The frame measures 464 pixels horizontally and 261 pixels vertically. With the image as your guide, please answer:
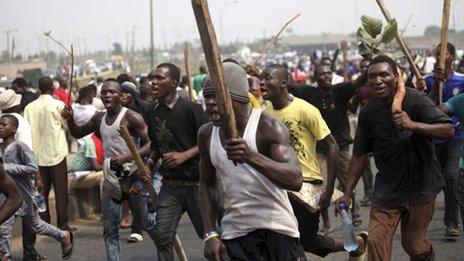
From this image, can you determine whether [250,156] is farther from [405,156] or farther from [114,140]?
[114,140]

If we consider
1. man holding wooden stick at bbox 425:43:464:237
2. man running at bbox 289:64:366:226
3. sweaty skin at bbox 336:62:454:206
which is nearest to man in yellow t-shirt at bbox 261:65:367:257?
sweaty skin at bbox 336:62:454:206

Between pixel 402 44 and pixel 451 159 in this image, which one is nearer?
pixel 402 44

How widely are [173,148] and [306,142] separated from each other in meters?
1.05

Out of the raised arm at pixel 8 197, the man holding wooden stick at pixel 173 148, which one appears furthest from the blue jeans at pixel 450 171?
the raised arm at pixel 8 197

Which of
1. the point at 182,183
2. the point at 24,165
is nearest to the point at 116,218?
the point at 182,183

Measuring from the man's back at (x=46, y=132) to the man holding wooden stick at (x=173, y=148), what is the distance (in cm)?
330

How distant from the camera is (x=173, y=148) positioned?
6766 millimetres

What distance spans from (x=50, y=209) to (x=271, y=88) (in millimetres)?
4356

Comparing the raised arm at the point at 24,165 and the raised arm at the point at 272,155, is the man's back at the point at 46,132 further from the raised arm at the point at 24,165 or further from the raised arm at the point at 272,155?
the raised arm at the point at 272,155

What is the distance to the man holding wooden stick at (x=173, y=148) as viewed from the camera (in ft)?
21.6

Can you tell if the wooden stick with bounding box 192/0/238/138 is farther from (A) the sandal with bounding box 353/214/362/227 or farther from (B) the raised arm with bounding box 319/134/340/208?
(A) the sandal with bounding box 353/214/362/227

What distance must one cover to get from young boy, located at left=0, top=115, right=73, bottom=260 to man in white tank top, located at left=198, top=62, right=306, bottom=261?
318 centimetres

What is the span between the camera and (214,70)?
403cm

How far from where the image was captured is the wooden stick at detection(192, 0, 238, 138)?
3.90 metres
